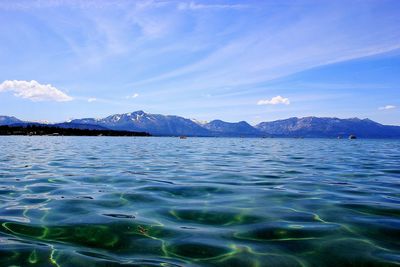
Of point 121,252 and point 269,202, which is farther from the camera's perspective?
point 269,202

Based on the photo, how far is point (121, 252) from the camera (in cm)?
611

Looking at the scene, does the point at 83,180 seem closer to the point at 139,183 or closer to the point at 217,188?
the point at 139,183

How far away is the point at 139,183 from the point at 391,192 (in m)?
10.5

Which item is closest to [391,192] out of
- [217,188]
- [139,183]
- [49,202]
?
[217,188]

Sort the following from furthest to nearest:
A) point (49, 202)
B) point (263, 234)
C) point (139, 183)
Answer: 1. point (139, 183)
2. point (49, 202)
3. point (263, 234)

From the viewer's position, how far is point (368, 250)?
6.38 m

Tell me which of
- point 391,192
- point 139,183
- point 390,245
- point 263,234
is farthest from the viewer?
point 139,183

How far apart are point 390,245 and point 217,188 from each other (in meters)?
7.59

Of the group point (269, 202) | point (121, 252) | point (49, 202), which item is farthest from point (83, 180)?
point (121, 252)

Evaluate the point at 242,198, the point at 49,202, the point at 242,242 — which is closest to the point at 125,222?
the point at 242,242

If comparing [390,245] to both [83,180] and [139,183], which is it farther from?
[83,180]

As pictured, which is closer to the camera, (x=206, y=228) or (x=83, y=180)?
(x=206, y=228)

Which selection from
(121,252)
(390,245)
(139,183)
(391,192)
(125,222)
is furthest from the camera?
(139,183)

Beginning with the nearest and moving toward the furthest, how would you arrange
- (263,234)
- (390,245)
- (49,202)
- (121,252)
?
(121,252) → (390,245) → (263,234) → (49,202)
